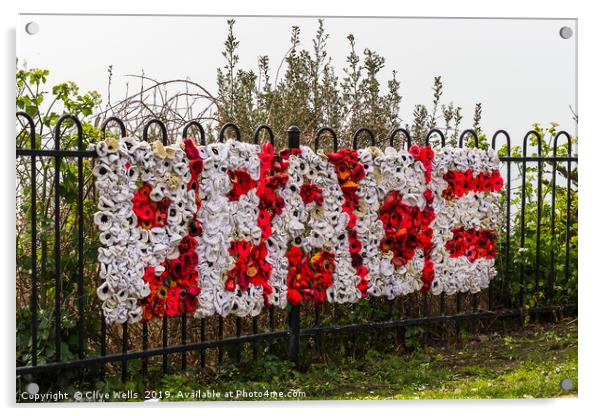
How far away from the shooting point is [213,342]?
203 inches

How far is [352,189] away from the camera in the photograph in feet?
18.1

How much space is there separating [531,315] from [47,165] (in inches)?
154

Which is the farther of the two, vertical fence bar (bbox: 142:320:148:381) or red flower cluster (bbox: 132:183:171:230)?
vertical fence bar (bbox: 142:320:148:381)

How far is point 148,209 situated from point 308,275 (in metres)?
1.19

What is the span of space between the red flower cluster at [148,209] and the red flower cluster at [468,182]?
2114 millimetres

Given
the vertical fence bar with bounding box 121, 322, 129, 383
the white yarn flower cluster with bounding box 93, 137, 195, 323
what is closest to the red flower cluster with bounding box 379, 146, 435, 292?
the white yarn flower cluster with bounding box 93, 137, 195, 323

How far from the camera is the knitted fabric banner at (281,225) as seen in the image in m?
4.68

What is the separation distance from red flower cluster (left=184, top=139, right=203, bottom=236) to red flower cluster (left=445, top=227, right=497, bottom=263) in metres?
1.96

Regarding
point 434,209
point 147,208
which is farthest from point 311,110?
point 147,208

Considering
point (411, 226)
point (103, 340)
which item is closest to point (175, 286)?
point (103, 340)

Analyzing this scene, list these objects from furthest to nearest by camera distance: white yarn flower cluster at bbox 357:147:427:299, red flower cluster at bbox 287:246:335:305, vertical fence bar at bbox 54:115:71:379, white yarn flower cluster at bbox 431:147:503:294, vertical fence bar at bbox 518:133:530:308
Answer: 1. vertical fence bar at bbox 518:133:530:308
2. white yarn flower cluster at bbox 431:147:503:294
3. white yarn flower cluster at bbox 357:147:427:299
4. red flower cluster at bbox 287:246:335:305
5. vertical fence bar at bbox 54:115:71:379

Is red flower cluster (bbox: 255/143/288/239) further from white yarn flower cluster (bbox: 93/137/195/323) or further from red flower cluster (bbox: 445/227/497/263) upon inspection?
red flower cluster (bbox: 445/227/497/263)

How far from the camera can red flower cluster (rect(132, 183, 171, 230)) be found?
185 inches

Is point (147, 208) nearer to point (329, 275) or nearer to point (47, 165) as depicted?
point (47, 165)
